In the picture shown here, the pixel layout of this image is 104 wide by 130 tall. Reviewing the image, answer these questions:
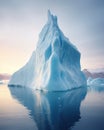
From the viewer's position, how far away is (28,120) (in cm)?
1099

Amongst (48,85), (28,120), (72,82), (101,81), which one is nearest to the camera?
(28,120)

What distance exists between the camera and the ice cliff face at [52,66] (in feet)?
96.6

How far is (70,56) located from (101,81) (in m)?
16.6

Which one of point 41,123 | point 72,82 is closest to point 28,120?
point 41,123

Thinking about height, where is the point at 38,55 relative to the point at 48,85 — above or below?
above

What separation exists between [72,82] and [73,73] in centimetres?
330

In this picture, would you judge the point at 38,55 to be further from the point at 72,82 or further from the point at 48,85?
the point at 48,85

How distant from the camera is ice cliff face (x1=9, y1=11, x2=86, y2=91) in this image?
2944cm

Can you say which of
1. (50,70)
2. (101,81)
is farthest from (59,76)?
(101,81)

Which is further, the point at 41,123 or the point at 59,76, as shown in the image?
the point at 59,76

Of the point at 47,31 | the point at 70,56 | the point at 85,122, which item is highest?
the point at 47,31

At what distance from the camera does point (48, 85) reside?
92.2 ft

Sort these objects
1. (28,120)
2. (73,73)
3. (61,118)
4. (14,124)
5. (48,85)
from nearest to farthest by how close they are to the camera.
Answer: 1. (14,124)
2. (28,120)
3. (61,118)
4. (48,85)
5. (73,73)

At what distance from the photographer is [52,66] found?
2977 centimetres
